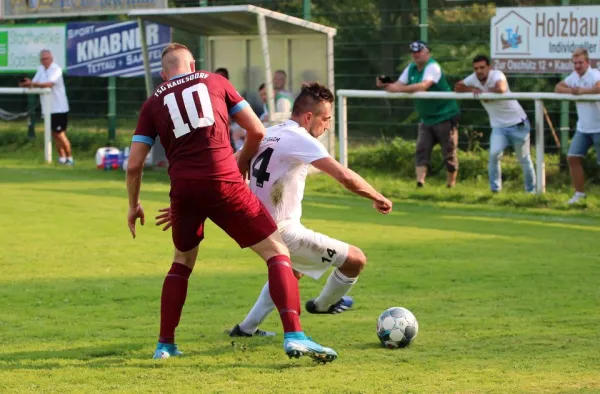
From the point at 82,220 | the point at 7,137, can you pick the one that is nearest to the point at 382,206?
the point at 82,220

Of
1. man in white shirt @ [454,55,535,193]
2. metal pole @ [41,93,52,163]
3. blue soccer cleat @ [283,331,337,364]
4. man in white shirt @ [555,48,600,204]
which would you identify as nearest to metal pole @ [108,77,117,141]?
metal pole @ [41,93,52,163]

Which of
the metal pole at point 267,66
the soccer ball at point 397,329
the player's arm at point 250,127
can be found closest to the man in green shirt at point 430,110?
the metal pole at point 267,66

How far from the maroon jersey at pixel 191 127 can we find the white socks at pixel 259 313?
1.03 m

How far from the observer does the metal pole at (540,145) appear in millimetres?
14977

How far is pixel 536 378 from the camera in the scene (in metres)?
6.27

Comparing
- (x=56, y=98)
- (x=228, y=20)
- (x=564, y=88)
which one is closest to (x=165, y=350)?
(x=564, y=88)

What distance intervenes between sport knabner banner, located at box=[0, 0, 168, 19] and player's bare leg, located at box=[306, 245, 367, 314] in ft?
47.1

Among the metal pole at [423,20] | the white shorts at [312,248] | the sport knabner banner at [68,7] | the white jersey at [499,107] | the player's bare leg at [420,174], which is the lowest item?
the player's bare leg at [420,174]

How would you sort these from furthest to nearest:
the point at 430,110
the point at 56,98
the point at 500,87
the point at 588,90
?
the point at 56,98 < the point at 430,110 < the point at 500,87 < the point at 588,90

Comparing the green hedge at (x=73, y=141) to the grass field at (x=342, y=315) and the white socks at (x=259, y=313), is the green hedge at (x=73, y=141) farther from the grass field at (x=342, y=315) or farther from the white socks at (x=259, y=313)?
the white socks at (x=259, y=313)

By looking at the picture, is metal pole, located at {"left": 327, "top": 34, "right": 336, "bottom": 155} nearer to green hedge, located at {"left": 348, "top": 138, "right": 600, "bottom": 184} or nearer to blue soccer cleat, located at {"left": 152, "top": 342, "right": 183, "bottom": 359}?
green hedge, located at {"left": 348, "top": 138, "right": 600, "bottom": 184}

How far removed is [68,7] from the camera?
2277cm

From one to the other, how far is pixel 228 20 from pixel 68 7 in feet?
17.8

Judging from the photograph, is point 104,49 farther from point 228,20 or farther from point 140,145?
point 140,145
